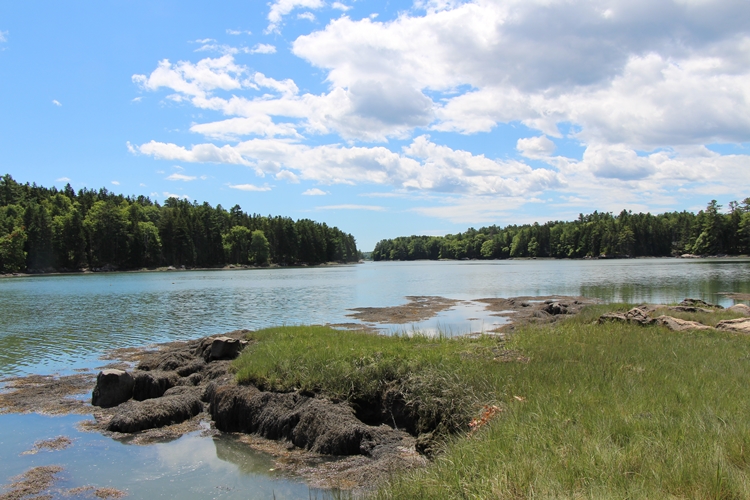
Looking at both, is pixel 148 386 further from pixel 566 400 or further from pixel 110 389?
pixel 566 400

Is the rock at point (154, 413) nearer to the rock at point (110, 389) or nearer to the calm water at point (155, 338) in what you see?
the rock at point (110, 389)

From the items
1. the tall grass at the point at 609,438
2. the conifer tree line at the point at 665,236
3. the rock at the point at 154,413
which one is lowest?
the rock at the point at 154,413

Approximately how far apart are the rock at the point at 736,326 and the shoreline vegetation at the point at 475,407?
55 mm

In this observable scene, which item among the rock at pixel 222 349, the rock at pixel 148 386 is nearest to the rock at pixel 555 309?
the rock at pixel 222 349

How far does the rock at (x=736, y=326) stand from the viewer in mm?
15553

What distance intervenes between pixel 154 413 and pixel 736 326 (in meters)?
18.6

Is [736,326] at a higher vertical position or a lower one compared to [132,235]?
lower

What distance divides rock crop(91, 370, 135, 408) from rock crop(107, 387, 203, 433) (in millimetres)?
525

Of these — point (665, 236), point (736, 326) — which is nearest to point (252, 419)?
point (736, 326)

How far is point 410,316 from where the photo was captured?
32.7 m

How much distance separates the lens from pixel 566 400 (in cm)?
804

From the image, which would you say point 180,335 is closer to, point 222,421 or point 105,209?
point 222,421

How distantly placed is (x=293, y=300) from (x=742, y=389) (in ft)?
131

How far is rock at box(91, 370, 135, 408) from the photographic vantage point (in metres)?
14.0
